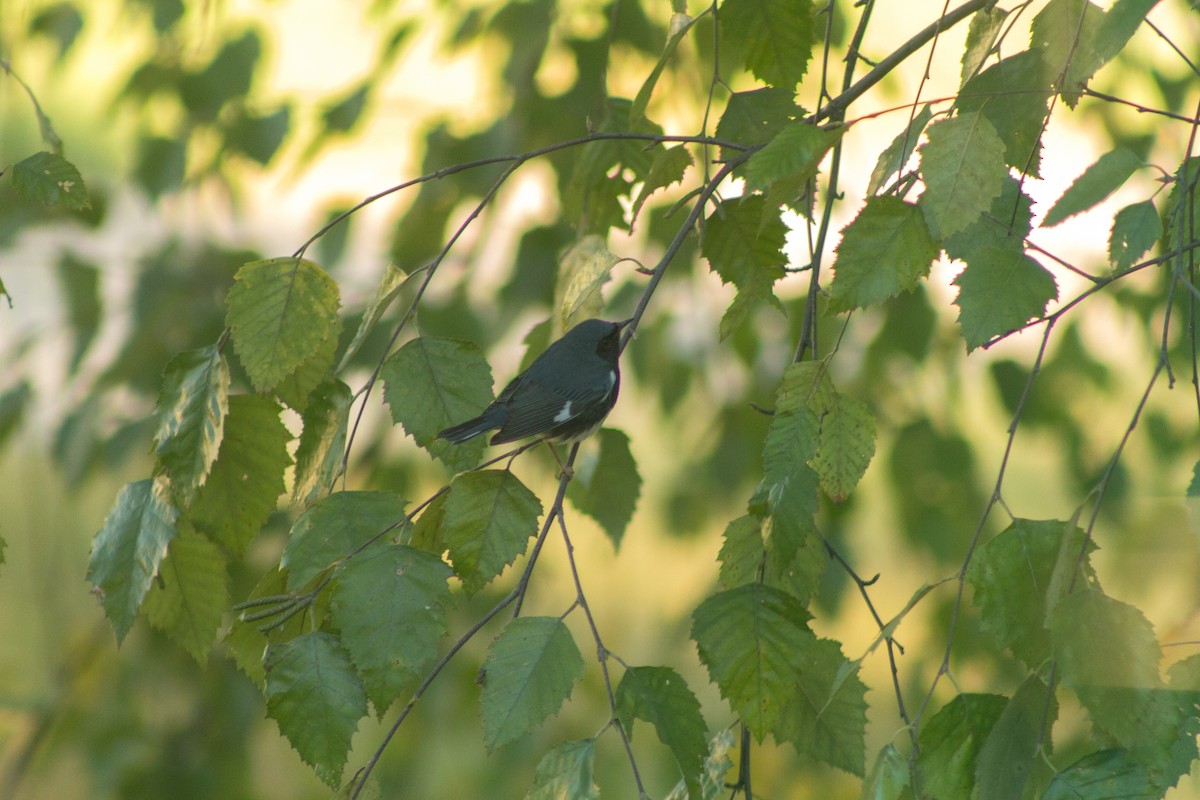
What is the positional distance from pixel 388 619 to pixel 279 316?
208 millimetres

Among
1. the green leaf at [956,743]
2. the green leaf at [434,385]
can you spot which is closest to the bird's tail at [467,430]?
the green leaf at [434,385]

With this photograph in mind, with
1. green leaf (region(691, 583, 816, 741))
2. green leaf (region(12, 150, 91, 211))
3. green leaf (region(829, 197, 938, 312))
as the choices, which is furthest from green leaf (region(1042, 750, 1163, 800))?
green leaf (region(12, 150, 91, 211))

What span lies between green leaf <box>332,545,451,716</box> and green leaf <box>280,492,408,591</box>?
0.04m

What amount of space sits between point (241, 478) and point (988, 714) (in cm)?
48

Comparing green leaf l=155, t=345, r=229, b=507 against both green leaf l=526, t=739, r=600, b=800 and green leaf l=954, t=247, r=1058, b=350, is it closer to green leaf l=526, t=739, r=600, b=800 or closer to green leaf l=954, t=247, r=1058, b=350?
green leaf l=526, t=739, r=600, b=800

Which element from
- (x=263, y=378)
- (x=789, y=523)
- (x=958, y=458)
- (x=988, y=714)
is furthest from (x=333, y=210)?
(x=988, y=714)

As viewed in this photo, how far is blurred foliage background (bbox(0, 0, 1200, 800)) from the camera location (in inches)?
67.2

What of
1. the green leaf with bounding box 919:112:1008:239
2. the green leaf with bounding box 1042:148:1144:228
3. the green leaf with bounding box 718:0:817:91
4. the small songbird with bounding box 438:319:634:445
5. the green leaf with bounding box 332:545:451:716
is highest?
the green leaf with bounding box 718:0:817:91

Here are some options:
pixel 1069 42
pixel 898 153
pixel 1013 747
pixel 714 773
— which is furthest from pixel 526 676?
pixel 1069 42

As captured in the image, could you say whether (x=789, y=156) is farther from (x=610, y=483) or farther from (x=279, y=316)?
(x=610, y=483)

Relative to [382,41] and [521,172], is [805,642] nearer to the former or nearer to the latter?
[521,172]

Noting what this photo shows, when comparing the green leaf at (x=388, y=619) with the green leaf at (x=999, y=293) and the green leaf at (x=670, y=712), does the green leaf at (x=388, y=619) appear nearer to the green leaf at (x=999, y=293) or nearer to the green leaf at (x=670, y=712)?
the green leaf at (x=670, y=712)

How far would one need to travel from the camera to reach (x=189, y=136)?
180cm

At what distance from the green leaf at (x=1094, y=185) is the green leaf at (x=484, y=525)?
35 centimetres
